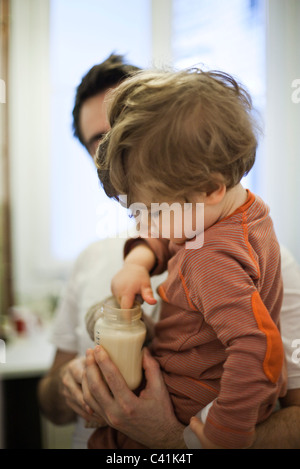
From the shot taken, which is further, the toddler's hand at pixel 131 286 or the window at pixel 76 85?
the window at pixel 76 85

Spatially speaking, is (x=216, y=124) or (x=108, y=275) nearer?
(x=216, y=124)

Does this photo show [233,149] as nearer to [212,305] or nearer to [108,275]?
[212,305]

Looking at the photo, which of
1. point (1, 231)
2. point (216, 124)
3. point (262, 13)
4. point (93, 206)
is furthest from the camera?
point (1, 231)

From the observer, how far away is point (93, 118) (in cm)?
A: 82

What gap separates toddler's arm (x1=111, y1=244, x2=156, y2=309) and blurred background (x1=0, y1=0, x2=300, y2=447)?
69 millimetres

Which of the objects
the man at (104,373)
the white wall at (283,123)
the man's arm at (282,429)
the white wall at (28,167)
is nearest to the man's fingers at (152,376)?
the man at (104,373)

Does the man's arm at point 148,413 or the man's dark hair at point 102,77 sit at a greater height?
the man's dark hair at point 102,77

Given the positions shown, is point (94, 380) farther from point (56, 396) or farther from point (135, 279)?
point (56, 396)

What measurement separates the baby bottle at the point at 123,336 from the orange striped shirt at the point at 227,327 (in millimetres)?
50

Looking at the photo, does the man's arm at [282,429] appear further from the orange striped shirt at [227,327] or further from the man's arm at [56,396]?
the man's arm at [56,396]

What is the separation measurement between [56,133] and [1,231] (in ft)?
1.65

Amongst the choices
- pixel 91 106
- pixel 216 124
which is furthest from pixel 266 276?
pixel 91 106

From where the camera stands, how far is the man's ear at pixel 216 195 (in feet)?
1.42

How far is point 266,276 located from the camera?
0.47 meters
